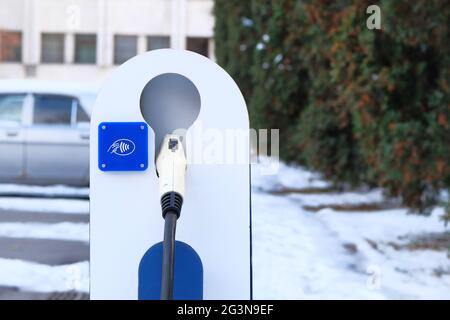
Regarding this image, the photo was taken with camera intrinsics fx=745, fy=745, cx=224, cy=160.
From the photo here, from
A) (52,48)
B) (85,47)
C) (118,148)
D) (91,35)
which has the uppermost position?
(91,35)

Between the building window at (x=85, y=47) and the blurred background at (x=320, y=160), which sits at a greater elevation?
the building window at (x=85, y=47)

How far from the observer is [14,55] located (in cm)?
3253

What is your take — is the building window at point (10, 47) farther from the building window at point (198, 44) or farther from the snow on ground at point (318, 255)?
the snow on ground at point (318, 255)

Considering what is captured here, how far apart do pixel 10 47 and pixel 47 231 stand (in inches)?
1066

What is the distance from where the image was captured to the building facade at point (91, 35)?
3194 centimetres

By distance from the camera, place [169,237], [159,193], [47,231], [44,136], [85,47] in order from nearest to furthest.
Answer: [169,237]
[159,193]
[47,231]
[44,136]
[85,47]

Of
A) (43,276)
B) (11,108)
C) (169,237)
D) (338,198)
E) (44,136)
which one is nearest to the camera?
(169,237)

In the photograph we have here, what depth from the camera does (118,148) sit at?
83.7 inches

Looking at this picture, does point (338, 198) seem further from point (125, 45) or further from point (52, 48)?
point (52, 48)

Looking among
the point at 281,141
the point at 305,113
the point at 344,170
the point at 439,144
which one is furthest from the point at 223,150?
the point at 281,141

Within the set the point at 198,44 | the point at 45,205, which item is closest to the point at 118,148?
the point at 45,205

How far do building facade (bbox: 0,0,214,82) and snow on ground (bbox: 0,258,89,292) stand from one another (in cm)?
2695

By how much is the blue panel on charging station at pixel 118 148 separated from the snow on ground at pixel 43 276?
2846mm

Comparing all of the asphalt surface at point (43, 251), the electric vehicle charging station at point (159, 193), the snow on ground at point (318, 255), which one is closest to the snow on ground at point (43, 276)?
the snow on ground at point (318, 255)
